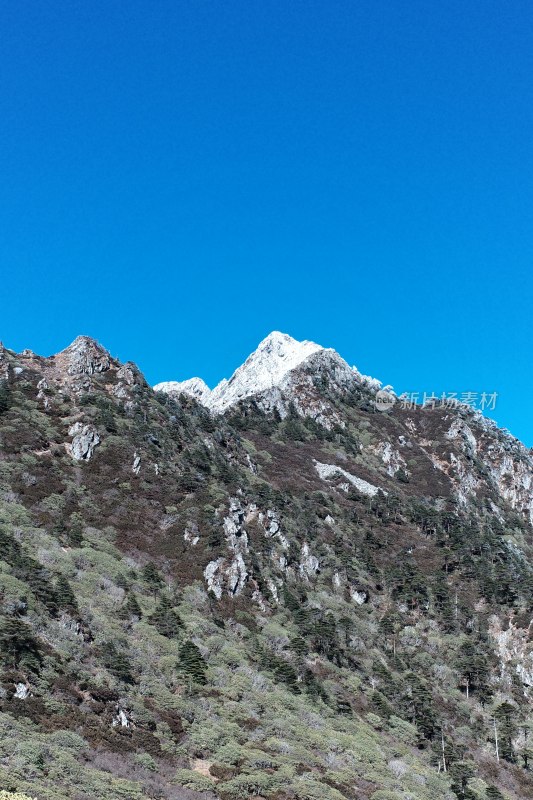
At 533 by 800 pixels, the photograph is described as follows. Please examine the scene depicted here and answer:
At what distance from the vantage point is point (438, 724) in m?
60.6

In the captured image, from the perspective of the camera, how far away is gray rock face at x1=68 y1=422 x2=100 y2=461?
251 feet

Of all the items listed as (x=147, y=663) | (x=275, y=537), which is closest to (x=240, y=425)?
(x=275, y=537)

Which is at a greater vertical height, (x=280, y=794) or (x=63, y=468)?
(x=63, y=468)

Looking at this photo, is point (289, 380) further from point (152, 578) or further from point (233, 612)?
point (152, 578)

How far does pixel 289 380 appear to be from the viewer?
15338 cm

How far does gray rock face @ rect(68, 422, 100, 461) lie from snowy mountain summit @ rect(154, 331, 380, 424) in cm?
4631

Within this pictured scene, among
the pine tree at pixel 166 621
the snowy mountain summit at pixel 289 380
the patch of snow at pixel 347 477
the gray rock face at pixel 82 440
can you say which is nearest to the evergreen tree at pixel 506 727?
the pine tree at pixel 166 621

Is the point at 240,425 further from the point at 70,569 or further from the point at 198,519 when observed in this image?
the point at 70,569

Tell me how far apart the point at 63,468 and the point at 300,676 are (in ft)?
120

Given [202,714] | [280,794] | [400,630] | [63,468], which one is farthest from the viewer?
[400,630]

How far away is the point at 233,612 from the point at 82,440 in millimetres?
30150

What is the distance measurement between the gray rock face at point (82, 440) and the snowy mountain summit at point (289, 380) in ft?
152

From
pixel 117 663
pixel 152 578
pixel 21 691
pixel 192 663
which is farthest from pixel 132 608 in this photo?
pixel 21 691

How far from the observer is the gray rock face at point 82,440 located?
76625 millimetres
